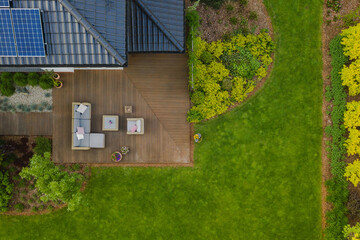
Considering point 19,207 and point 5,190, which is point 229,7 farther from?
point 19,207

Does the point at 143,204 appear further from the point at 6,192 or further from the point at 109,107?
the point at 6,192

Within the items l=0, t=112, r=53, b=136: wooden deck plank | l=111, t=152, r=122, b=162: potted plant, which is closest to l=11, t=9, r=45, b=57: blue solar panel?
l=0, t=112, r=53, b=136: wooden deck plank

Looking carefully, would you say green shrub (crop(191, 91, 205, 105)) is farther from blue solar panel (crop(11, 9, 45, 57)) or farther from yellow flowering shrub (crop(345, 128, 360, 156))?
yellow flowering shrub (crop(345, 128, 360, 156))

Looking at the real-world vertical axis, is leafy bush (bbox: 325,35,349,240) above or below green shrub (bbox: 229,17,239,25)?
below

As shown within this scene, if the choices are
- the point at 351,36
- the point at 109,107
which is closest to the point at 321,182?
the point at 351,36

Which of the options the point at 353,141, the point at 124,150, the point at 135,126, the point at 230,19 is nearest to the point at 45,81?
the point at 135,126

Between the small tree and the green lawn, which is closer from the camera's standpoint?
the small tree
